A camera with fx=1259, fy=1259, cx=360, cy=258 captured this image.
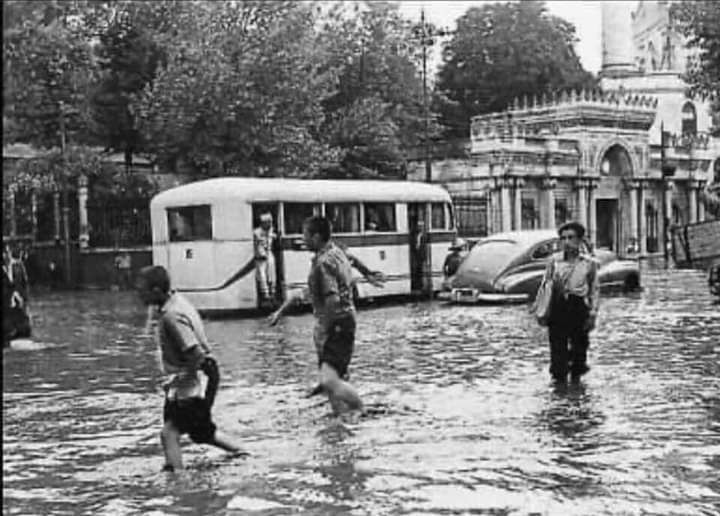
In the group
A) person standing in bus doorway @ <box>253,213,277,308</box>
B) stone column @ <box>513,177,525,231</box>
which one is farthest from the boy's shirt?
stone column @ <box>513,177,525,231</box>

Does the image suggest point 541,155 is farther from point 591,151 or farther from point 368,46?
point 368,46

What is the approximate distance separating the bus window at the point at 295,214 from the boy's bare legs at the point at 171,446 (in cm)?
1654

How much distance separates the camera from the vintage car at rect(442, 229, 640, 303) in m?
26.5

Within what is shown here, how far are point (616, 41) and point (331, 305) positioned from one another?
51.4m

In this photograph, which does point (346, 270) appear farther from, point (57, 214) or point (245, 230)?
point (57, 214)

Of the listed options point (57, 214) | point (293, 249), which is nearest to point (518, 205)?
point (57, 214)

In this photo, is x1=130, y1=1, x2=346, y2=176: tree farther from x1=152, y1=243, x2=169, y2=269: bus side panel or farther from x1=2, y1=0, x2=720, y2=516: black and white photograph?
x1=152, y1=243, x2=169, y2=269: bus side panel

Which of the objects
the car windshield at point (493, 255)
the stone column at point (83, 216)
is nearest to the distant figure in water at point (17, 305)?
the car windshield at point (493, 255)

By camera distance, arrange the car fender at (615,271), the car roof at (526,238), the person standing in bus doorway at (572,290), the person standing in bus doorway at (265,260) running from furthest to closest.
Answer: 1. the car fender at (615,271)
2. the car roof at (526,238)
3. the person standing in bus doorway at (265,260)
4. the person standing in bus doorway at (572,290)

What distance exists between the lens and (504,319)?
22.5 metres

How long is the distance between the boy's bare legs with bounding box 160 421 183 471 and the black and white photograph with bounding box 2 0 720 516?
34 mm

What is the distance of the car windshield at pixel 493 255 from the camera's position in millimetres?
26800

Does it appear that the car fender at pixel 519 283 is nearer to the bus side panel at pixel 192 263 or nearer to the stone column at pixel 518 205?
the bus side panel at pixel 192 263

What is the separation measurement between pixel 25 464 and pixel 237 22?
28.1 metres
